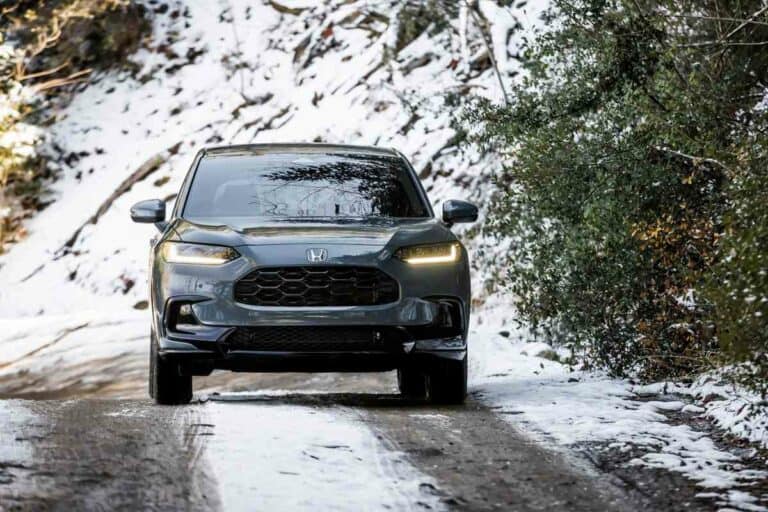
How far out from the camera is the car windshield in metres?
8.98

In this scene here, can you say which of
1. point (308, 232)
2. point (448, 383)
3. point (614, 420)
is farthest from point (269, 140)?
point (614, 420)

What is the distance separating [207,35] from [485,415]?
24.7 m

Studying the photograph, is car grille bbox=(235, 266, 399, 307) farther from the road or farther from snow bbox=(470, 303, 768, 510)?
snow bbox=(470, 303, 768, 510)

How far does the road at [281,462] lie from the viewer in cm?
522

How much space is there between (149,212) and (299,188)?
106 cm

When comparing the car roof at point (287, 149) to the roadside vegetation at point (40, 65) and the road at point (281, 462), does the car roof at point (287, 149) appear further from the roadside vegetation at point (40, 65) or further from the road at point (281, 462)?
the roadside vegetation at point (40, 65)

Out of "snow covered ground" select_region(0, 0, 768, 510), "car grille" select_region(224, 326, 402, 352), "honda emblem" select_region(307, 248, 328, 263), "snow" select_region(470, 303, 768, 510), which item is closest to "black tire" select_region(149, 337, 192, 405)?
"car grille" select_region(224, 326, 402, 352)

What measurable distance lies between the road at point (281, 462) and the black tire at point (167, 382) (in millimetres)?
378

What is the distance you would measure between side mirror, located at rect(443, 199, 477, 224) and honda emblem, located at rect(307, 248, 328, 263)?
1316mm

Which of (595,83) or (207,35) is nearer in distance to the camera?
(595,83)

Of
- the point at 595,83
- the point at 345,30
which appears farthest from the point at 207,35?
the point at 595,83

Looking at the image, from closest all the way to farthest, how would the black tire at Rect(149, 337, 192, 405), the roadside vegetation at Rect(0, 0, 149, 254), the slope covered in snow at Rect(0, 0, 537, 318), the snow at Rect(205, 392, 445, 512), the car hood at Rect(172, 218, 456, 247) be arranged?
the snow at Rect(205, 392, 445, 512), the car hood at Rect(172, 218, 456, 247), the black tire at Rect(149, 337, 192, 405), the slope covered in snow at Rect(0, 0, 537, 318), the roadside vegetation at Rect(0, 0, 149, 254)

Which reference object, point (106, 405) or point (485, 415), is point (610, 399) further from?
point (106, 405)

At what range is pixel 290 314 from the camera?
A: 7992mm
